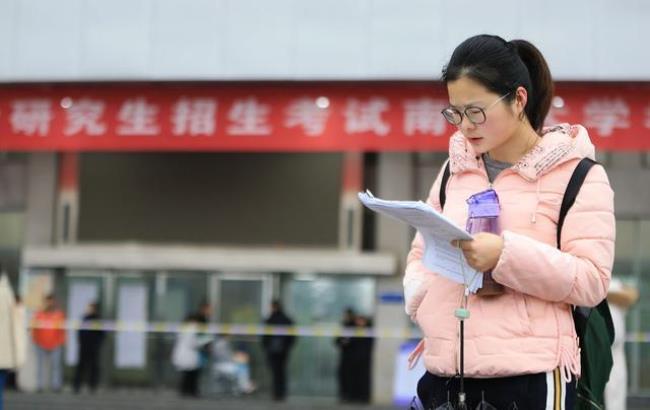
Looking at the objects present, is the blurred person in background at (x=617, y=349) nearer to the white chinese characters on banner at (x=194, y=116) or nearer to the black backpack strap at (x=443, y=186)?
the black backpack strap at (x=443, y=186)

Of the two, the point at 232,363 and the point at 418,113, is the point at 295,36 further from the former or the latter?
the point at 232,363

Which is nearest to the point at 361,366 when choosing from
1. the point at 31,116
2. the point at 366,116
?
the point at 366,116

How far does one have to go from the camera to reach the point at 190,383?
18547 millimetres

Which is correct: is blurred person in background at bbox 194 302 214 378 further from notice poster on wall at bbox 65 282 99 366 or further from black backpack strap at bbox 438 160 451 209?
black backpack strap at bbox 438 160 451 209

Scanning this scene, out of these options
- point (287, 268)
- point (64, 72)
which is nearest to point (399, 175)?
point (287, 268)

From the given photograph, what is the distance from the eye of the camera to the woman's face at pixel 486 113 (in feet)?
9.84

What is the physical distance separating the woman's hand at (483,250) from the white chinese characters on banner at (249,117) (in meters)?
13.5

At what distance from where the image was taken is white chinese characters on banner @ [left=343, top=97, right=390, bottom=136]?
16.1 metres

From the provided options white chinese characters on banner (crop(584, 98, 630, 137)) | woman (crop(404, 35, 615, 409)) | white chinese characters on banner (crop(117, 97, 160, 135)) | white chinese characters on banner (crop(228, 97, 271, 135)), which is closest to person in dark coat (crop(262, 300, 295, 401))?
white chinese characters on banner (crop(228, 97, 271, 135))

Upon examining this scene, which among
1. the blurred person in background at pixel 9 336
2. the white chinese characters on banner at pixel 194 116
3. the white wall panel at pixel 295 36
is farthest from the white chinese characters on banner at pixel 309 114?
the blurred person in background at pixel 9 336

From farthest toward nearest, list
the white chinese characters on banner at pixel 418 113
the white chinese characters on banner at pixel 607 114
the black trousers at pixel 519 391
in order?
the white chinese characters on banner at pixel 418 113
the white chinese characters on banner at pixel 607 114
the black trousers at pixel 519 391

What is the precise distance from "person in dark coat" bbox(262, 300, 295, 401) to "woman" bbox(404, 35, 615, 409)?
15.3m

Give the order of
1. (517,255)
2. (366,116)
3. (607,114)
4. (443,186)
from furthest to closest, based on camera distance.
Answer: (366,116), (607,114), (443,186), (517,255)

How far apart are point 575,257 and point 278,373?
1557 cm
